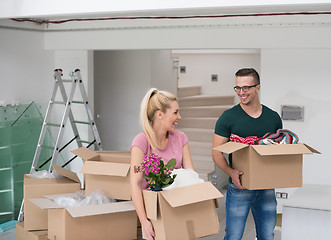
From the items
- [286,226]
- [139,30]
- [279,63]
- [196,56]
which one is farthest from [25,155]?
[196,56]

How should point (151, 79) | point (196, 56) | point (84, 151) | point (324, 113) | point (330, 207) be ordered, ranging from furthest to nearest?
point (196, 56)
point (151, 79)
point (324, 113)
point (84, 151)
point (330, 207)

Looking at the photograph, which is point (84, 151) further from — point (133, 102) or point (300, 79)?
point (133, 102)

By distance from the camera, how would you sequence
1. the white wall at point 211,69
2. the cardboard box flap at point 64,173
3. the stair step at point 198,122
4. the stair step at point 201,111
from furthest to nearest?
1. the white wall at point 211,69
2. the stair step at point 201,111
3. the stair step at point 198,122
4. the cardboard box flap at point 64,173

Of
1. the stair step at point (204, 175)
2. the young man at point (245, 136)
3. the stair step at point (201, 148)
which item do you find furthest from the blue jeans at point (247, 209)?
the stair step at point (201, 148)

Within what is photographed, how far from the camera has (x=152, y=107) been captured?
2.32 meters

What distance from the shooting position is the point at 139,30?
16.0ft

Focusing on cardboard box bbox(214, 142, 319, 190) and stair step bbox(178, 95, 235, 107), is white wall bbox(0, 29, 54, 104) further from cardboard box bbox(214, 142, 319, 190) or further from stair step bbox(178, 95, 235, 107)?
cardboard box bbox(214, 142, 319, 190)

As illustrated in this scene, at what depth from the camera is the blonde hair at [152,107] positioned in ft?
7.56

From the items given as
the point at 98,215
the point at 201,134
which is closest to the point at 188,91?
the point at 201,134

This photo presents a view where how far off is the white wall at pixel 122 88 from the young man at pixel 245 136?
362 centimetres

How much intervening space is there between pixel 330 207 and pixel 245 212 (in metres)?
0.45

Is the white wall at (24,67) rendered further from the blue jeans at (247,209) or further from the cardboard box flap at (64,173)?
the blue jeans at (247,209)

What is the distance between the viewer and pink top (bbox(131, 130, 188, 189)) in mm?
2289

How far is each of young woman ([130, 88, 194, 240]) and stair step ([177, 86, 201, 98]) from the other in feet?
15.8
